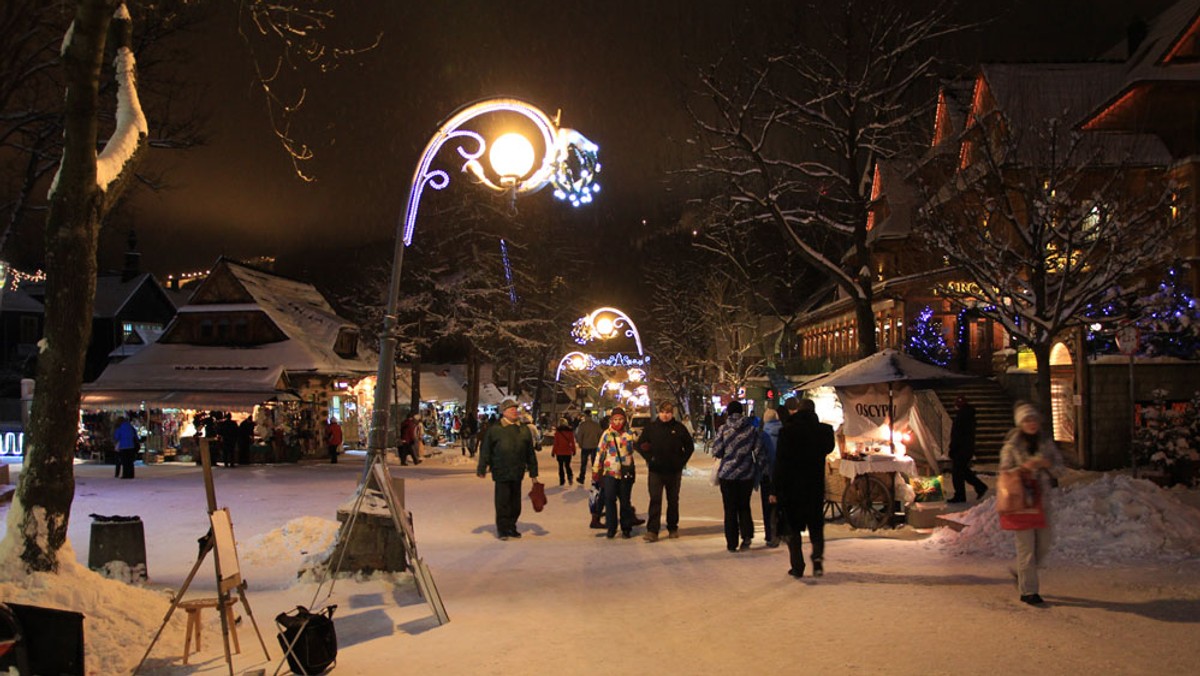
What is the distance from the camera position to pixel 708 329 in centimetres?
5178

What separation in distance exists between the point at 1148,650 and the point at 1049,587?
2005 millimetres

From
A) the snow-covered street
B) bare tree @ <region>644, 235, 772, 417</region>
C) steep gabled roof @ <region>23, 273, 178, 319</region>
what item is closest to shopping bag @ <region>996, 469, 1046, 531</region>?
the snow-covered street

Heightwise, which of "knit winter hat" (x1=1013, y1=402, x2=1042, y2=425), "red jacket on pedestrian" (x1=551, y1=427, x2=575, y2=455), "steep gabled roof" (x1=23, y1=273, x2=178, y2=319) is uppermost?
"steep gabled roof" (x1=23, y1=273, x2=178, y2=319)

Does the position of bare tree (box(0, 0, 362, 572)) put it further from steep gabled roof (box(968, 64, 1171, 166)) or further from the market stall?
steep gabled roof (box(968, 64, 1171, 166))

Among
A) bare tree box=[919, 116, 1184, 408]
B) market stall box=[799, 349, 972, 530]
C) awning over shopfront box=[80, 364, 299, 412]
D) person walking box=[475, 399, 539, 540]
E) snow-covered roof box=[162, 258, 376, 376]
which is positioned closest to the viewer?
person walking box=[475, 399, 539, 540]

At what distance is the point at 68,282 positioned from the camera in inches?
307

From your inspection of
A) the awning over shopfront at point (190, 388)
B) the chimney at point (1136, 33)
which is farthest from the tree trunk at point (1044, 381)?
the awning over shopfront at point (190, 388)

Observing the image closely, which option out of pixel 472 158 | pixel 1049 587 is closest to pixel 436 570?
pixel 472 158

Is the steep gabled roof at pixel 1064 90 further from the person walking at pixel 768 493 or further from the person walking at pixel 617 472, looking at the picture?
the person walking at pixel 617 472

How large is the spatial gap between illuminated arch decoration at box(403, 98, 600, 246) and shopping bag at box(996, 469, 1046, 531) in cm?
603

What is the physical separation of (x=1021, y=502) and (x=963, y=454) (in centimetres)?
952

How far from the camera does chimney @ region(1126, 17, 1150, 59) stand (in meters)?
30.6

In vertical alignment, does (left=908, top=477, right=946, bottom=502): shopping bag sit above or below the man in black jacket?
below

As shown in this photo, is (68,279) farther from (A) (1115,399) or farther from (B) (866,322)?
(A) (1115,399)
